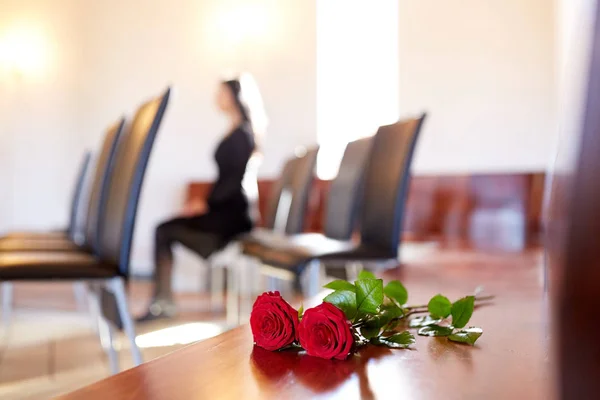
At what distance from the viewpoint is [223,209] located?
3.14 metres

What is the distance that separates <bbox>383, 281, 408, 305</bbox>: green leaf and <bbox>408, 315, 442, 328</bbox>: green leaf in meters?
0.03

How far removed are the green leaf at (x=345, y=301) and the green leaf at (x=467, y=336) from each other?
0.11m

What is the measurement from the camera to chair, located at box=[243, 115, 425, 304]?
1.97 meters

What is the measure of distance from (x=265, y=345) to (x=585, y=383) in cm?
46

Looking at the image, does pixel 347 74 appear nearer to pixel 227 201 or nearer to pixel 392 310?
pixel 227 201

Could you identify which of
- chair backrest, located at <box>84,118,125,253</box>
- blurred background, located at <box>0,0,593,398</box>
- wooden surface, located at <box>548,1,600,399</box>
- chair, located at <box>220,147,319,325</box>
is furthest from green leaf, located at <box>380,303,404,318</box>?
blurred background, located at <box>0,0,593,398</box>

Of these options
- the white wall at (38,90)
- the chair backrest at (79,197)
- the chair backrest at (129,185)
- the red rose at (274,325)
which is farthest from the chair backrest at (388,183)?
the white wall at (38,90)

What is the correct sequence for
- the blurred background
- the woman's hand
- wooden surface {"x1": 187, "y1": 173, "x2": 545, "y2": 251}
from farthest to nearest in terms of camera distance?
the woman's hand
the blurred background
wooden surface {"x1": 187, "y1": 173, "x2": 545, "y2": 251}

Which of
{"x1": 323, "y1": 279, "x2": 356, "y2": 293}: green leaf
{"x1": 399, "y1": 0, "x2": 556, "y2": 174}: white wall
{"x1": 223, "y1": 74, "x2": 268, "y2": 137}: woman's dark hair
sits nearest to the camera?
{"x1": 323, "y1": 279, "x2": 356, "y2": 293}: green leaf

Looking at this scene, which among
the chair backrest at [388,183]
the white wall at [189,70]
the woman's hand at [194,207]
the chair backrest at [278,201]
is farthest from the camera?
the white wall at [189,70]

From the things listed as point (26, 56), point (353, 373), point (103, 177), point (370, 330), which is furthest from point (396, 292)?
point (26, 56)

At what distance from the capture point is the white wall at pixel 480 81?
500 cm

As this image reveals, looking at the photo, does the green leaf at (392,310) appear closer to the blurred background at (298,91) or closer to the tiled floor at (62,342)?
the tiled floor at (62,342)

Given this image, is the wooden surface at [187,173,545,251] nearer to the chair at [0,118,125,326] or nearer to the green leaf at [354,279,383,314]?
the chair at [0,118,125,326]
